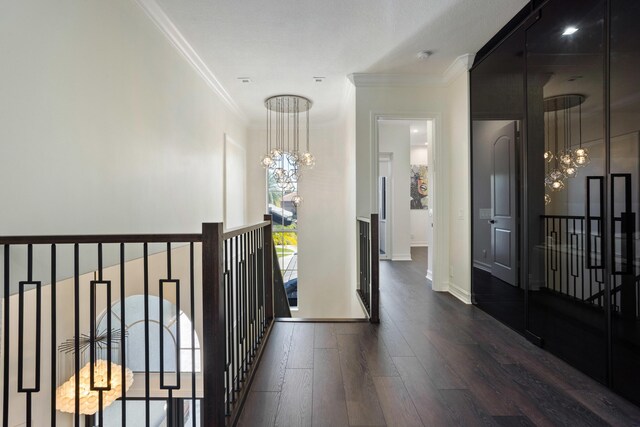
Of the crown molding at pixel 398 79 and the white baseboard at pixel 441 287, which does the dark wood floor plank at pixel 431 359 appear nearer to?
the white baseboard at pixel 441 287

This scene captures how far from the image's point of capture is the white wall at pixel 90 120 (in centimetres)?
171

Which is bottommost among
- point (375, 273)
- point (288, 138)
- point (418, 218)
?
point (375, 273)

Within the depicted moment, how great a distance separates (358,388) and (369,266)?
1615mm

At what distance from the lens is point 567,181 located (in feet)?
7.78

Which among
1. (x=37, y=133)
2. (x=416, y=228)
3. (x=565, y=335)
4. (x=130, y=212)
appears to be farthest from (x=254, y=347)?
(x=416, y=228)

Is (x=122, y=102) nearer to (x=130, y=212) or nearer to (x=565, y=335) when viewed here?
(x=130, y=212)

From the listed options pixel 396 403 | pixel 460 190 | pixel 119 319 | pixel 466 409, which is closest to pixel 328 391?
pixel 396 403

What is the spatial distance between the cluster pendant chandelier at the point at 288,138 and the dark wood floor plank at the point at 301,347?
11.4ft

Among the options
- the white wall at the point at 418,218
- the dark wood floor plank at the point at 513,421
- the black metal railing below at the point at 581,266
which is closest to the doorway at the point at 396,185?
the white wall at the point at 418,218

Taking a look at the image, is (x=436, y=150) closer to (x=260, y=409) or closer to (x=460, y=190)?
(x=460, y=190)

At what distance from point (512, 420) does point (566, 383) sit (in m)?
0.66

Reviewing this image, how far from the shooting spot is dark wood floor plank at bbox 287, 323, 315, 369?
7.80 feet

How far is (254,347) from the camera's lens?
8.38 ft

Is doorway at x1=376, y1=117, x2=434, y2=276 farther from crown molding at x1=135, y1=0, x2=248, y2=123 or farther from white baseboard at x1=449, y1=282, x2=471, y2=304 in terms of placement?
crown molding at x1=135, y1=0, x2=248, y2=123
